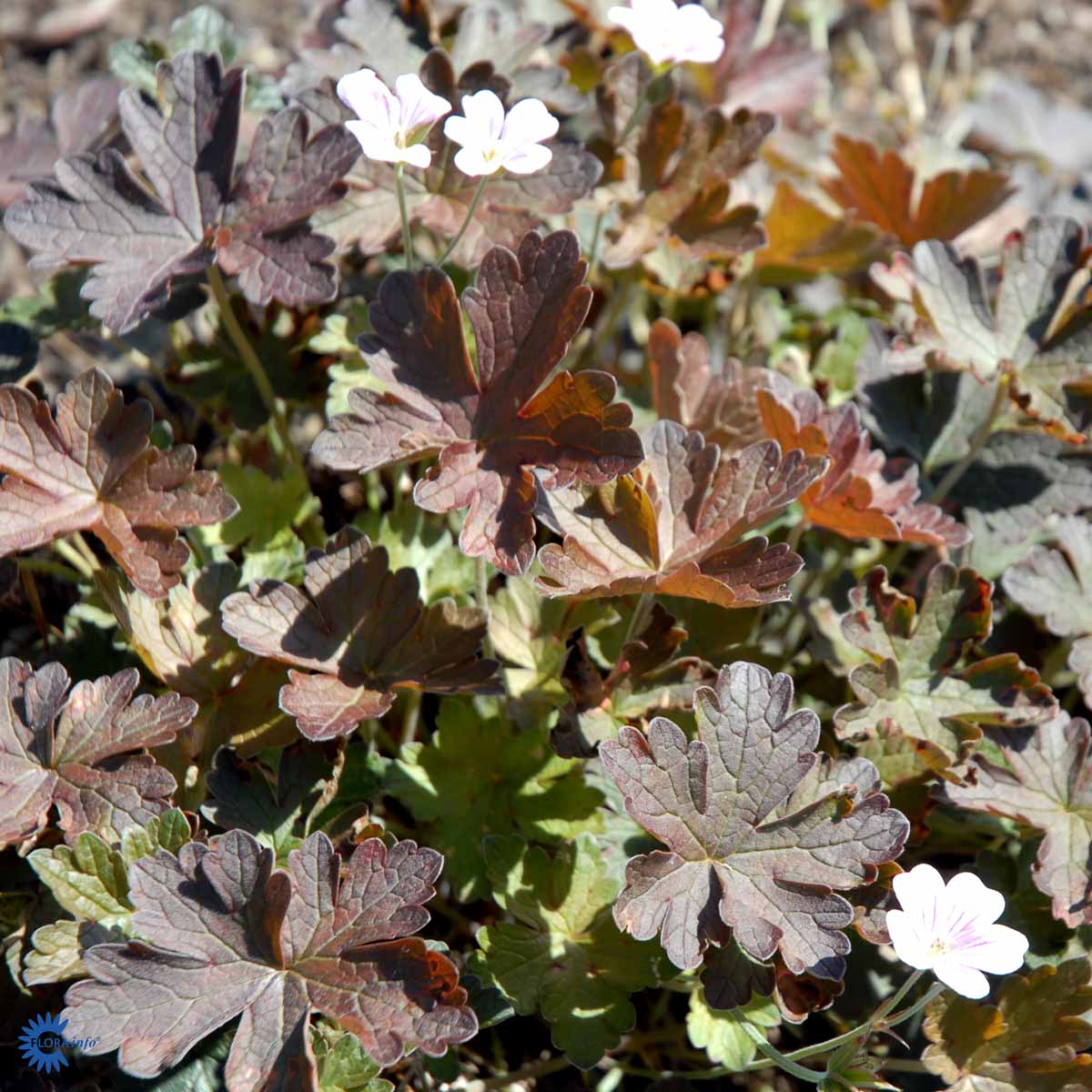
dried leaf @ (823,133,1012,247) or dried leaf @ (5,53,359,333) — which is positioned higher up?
dried leaf @ (5,53,359,333)

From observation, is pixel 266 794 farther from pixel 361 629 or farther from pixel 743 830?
pixel 743 830

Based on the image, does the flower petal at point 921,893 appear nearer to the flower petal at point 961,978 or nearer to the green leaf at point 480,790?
the flower petal at point 961,978

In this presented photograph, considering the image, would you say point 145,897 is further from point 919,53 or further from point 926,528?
point 919,53

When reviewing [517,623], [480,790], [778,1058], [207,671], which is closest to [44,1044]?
[207,671]

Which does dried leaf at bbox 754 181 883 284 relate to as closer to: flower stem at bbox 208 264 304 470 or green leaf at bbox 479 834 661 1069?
flower stem at bbox 208 264 304 470

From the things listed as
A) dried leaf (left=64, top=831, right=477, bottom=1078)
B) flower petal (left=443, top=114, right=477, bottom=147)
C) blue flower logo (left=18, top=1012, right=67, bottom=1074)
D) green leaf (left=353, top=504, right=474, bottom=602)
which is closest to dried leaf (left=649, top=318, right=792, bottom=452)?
green leaf (left=353, top=504, right=474, bottom=602)

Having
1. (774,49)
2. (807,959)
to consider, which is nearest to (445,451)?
(807,959)
